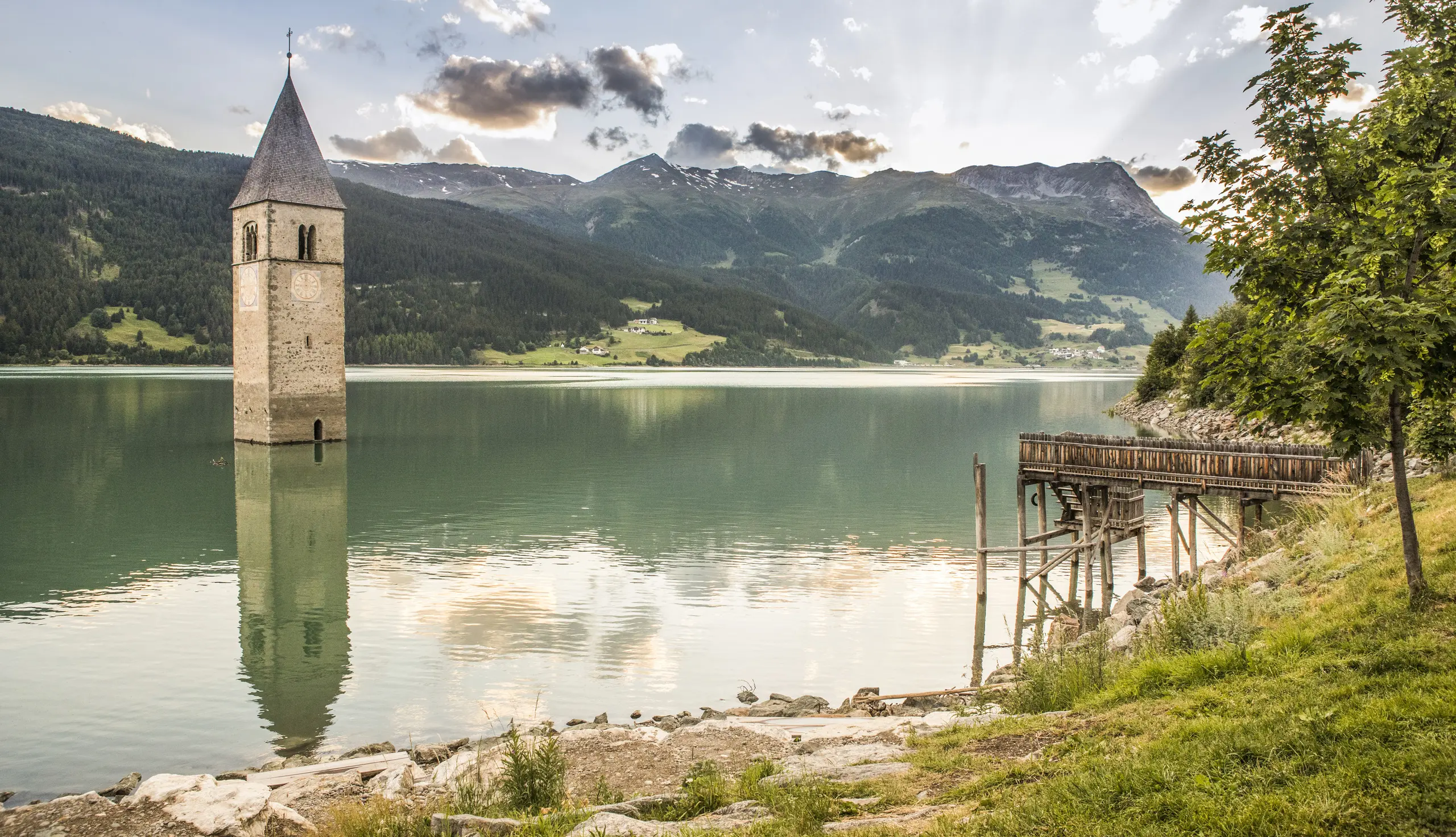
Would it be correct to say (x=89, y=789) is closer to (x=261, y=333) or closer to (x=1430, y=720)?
(x=1430, y=720)

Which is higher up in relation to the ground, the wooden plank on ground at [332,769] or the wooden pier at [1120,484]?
the wooden pier at [1120,484]

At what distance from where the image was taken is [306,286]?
55.0 m

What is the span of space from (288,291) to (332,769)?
155ft

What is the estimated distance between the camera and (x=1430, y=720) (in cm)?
745

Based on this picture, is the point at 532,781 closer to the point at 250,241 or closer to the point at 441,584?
the point at 441,584

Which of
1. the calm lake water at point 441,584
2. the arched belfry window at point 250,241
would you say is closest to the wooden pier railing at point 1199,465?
the calm lake water at point 441,584

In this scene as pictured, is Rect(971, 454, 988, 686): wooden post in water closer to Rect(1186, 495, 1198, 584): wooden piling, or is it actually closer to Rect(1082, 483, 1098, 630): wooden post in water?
Rect(1082, 483, 1098, 630): wooden post in water

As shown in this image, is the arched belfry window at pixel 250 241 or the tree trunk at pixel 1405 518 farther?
the arched belfry window at pixel 250 241

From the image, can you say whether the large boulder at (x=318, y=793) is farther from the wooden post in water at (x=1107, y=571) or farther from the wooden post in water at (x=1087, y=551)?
the wooden post in water at (x=1107, y=571)

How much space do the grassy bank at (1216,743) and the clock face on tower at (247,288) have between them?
51.4 metres

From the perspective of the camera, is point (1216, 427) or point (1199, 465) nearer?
point (1199, 465)

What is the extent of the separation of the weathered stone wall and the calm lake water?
2405mm

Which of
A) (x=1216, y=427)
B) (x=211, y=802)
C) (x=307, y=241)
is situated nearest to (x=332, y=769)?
(x=211, y=802)

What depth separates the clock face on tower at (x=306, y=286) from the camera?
54.7 metres
